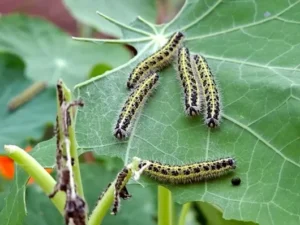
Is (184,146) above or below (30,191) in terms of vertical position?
below

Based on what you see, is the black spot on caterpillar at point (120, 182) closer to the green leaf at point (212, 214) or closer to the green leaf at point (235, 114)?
the green leaf at point (235, 114)

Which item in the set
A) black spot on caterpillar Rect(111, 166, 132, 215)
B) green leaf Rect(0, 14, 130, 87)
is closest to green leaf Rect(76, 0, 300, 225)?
black spot on caterpillar Rect(111, 166, 132, 215)

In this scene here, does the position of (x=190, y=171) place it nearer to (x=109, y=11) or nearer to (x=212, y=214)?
(x=212, y=214)

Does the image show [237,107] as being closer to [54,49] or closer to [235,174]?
[235,174]

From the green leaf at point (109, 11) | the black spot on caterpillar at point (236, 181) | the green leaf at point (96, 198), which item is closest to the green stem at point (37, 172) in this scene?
the black spot on caterpillar at point (236, 181)

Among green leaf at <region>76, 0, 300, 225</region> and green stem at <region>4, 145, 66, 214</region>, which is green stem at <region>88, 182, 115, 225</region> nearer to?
green stem at <region>4, 145, 66, 214</region>

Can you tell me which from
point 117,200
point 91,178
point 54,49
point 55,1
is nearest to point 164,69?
point 117,200
